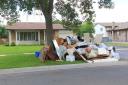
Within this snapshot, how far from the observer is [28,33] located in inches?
2454

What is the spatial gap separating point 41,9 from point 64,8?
2.01 m

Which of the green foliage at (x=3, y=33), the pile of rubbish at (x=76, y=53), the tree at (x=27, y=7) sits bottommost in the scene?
the pile of rubbish at (x=76, y=53)

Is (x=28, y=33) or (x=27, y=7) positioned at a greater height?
(x=27, y=7)

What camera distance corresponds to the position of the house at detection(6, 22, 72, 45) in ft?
199

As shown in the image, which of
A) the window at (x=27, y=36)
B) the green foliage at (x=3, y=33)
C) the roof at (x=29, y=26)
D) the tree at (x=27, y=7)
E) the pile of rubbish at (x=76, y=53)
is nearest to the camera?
the pile of rubbish at (x=76, y=53)

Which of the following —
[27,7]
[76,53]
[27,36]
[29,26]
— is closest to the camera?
[76,53]

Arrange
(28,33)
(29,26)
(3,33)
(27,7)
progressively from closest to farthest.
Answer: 1. (27,7)
2. (29,26)
3. (28,33)
4. (3,33)

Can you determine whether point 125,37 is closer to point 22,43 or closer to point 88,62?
point 22,43

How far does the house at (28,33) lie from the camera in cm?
6066

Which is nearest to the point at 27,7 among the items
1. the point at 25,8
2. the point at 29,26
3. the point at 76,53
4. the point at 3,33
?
the point at 25,8

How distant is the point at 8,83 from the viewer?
13.4 metres

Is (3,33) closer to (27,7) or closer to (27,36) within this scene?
(27,36)

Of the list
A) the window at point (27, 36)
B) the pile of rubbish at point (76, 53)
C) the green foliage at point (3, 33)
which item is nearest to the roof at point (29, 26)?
the window at point (27, 36)

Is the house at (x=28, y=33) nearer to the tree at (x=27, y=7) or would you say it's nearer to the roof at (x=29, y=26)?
the roof at (x=29, y=26)
